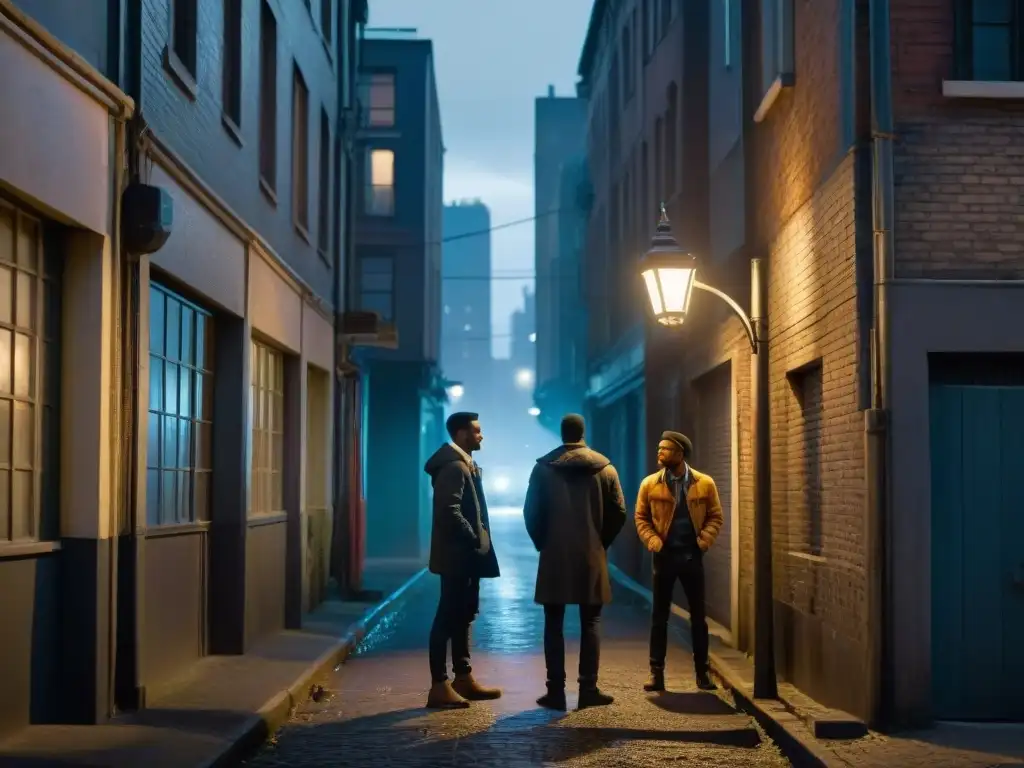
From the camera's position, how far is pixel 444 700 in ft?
33.6

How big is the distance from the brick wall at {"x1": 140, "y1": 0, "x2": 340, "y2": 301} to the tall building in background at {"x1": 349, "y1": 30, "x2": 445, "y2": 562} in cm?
1301

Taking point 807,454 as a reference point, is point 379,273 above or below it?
above

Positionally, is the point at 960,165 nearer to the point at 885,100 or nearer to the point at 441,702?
the point at 885,100

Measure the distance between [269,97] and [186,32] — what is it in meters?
3.76

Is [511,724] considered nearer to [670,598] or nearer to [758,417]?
[670,598]

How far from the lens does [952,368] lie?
908 centimetres

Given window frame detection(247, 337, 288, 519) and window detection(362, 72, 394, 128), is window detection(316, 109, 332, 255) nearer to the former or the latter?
window frame detection(247, 337, 288, 519)

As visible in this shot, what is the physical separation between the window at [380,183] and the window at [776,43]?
2149 centimetres

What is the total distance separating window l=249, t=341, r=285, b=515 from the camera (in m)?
15.0

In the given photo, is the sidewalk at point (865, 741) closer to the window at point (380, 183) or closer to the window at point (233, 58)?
the window at point (233, 58)

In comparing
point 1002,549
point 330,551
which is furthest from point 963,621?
point 330,551

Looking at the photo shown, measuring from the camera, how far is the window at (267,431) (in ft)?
49.2

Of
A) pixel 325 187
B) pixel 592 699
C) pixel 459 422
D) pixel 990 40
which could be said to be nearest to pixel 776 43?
pixel 990 40

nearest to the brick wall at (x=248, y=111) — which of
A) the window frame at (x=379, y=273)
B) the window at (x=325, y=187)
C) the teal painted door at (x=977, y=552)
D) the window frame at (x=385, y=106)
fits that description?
the window at (x=325, y=187)
